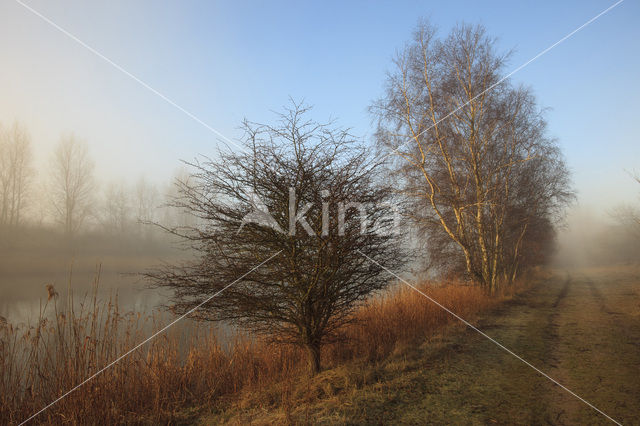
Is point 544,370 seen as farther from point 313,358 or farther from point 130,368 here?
point 130,368

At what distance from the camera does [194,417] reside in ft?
13.8

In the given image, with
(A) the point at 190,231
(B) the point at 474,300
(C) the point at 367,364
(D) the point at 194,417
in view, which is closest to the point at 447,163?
(B) the point at 474,300

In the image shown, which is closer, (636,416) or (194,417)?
(636,416)

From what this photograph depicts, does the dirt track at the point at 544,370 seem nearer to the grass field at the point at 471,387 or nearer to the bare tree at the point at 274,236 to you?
the grass field at the point at 471,387

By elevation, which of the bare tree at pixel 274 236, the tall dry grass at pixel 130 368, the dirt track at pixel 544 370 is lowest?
the dirt track at pixel 544 370

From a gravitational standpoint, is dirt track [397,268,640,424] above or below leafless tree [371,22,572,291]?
below

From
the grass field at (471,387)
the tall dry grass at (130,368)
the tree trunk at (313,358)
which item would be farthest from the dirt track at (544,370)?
the tree trunk at (313,358)

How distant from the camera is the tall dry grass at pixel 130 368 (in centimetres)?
398

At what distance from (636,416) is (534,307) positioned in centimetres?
924

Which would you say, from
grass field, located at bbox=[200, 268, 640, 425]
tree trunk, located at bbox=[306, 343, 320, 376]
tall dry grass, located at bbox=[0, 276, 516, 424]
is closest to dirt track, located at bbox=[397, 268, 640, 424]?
grass field, located at bbox=[200, 268, 640, 425]

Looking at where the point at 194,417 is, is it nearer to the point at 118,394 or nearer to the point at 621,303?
the point at 118,394

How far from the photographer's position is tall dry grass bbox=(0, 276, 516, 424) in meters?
3.98

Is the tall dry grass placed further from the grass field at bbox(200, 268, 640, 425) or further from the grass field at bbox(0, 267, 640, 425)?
the grass field at bbox(200, 268, 640, 425)

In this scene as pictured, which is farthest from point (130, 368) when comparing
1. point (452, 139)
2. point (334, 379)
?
point (452, 139)
